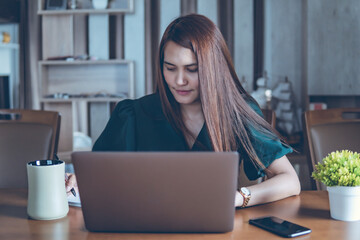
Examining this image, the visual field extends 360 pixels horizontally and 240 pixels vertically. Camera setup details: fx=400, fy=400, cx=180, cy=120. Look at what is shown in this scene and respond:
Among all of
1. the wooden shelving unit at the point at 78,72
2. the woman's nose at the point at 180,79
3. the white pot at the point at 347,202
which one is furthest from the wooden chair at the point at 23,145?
the wooden shelving unit at the point at 78,72

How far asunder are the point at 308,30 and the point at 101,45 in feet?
5.78

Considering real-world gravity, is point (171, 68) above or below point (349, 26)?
below

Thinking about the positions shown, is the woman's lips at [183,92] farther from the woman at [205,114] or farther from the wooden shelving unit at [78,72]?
the wooden shelving unit at [78,72]

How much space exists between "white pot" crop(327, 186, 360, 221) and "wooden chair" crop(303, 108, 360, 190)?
58 centimetres

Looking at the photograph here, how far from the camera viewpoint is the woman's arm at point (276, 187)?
3.31ft

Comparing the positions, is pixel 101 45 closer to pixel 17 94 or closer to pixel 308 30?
pixel 17 94

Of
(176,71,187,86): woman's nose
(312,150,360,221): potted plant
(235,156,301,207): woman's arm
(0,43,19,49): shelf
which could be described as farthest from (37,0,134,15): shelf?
(312,150,360,221): potted plant

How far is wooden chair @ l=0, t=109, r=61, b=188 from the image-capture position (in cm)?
149

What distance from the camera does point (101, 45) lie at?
→ 357 centimetres

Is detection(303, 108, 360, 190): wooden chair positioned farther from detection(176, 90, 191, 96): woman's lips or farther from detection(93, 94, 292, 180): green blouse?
detection(176, 90, 191, 96): woman's lips

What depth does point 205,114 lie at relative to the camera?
1.21 metres

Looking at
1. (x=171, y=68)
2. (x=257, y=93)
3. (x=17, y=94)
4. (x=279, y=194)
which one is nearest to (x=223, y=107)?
(x=171, y=68)

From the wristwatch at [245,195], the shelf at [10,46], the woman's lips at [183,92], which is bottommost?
the wristwatch at [245,195]

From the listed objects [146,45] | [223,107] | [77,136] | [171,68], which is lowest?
[77,136]
